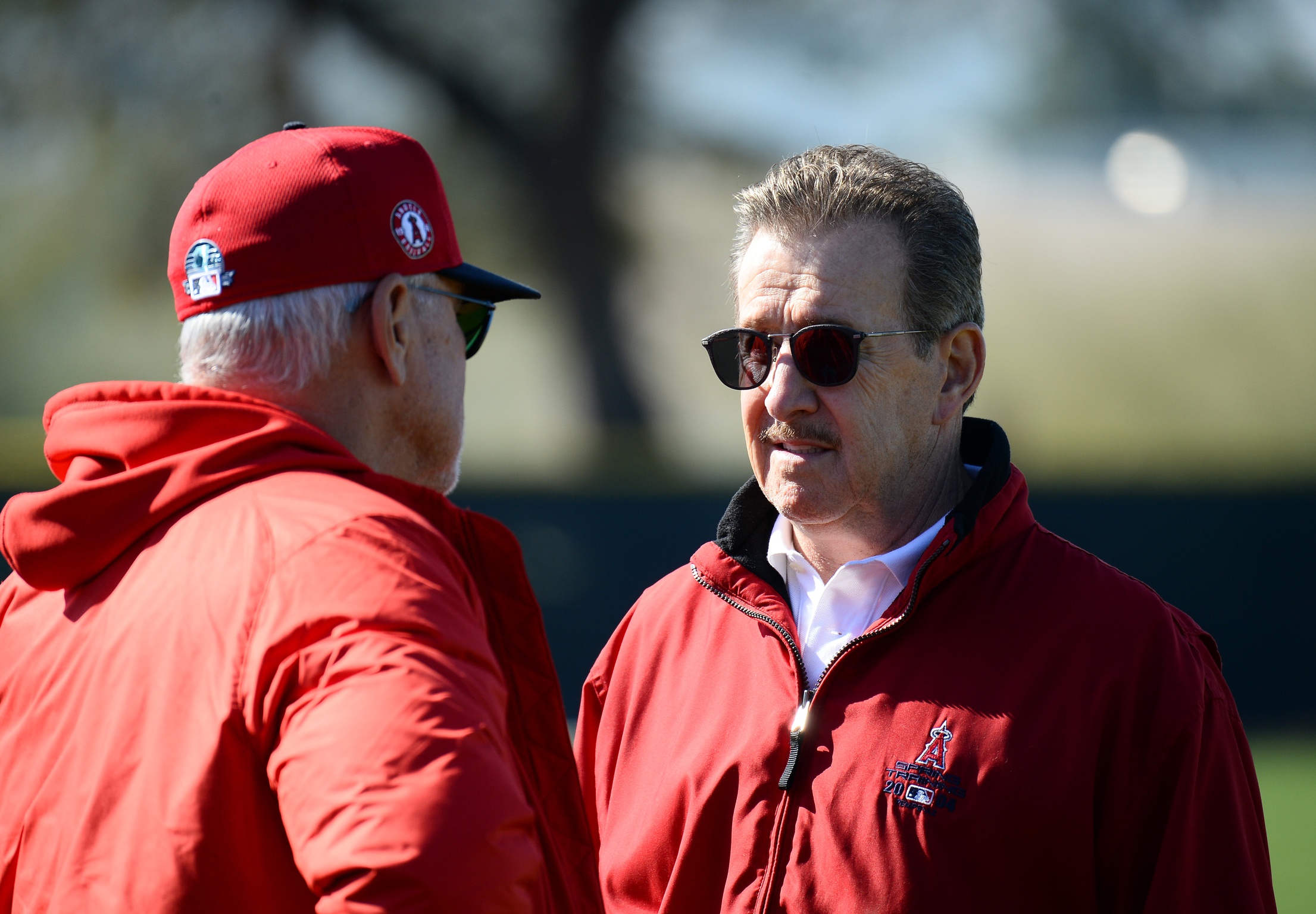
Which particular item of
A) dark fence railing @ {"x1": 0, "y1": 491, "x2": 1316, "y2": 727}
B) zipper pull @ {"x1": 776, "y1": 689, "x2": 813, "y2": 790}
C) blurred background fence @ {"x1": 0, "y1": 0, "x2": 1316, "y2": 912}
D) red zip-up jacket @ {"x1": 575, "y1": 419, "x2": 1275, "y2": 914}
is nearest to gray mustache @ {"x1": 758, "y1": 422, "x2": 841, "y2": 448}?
red zip-up jacket @ {"x1": 575, "y1": 419, "x2": 1275, "y2": 914}

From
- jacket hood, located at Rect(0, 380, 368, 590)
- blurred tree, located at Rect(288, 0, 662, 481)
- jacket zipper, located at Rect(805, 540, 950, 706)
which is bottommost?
jacket zipper, located at Rect(805, 540, 950, 706)

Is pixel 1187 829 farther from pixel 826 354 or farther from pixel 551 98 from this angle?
pixel 551 98

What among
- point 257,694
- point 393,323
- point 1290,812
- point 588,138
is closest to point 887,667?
point 393,323

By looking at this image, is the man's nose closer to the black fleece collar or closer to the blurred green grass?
the black fleece collar

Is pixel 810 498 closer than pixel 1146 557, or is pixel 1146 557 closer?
pixel 810 498

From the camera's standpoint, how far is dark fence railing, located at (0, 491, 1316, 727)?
28.1ft

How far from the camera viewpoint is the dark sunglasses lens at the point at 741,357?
2.28 m

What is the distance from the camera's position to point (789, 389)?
223cm

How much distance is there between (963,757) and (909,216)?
3.16 feet

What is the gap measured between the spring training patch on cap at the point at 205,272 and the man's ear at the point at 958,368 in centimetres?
127

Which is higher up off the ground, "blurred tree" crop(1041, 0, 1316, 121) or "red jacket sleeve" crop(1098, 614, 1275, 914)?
"blurred tree" crop(1041, 0, 1316, 121)

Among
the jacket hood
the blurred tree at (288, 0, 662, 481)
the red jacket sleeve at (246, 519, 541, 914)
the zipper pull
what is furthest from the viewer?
the blurred tree at (288, 0, 662, 481)

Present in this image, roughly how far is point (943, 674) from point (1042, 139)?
1346 centimetres

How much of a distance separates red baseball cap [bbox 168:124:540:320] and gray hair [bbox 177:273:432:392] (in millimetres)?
19
